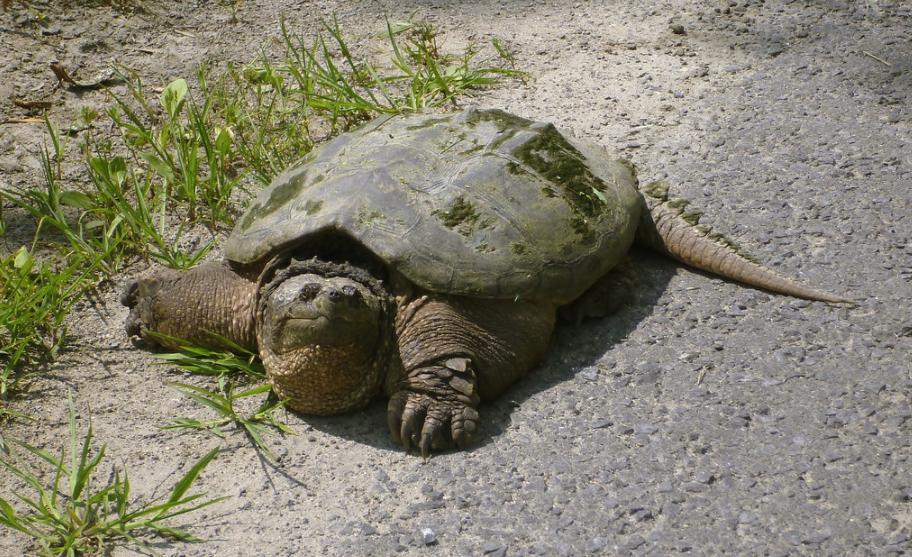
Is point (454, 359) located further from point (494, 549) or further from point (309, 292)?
point (494, 549)

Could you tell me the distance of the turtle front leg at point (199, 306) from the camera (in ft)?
10.5

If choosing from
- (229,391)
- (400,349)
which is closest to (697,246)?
(400,349)

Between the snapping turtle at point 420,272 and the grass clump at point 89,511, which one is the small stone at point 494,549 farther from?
the grass clump at point 89,511

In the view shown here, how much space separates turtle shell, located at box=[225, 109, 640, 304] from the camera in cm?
292

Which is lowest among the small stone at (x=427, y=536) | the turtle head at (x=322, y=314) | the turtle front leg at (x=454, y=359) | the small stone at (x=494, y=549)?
the small stone at (x=494, y=549)

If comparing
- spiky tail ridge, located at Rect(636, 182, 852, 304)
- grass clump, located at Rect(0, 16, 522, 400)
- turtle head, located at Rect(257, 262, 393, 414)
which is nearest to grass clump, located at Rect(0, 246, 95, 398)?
grass clump, located at Rect(0, 16, 522, 400)

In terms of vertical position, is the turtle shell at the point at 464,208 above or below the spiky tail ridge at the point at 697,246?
above

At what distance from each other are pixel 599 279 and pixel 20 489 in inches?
74.3

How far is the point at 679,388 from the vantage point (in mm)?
2869

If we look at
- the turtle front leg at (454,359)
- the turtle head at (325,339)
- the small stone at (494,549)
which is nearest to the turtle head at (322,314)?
the turtle head at (325,339)

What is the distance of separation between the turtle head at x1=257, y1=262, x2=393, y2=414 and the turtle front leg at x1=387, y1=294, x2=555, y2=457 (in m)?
0.08

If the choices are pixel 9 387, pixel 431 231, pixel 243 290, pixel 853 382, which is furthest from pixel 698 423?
pixel 9 387

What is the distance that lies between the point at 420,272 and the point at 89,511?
1127 millimetres

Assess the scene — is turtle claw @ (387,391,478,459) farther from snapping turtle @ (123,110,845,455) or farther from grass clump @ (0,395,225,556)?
grass clump @ (0,395,225,556)
